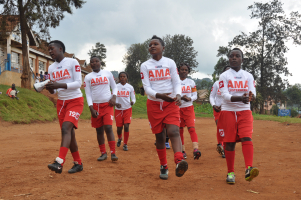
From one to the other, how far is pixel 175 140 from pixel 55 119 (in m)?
15.7

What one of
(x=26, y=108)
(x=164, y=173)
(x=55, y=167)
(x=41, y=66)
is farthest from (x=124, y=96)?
(x=41, y=66)

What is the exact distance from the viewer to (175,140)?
13.6 ft

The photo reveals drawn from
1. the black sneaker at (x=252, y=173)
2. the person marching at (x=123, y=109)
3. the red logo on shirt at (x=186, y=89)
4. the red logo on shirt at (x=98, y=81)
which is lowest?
the black sneaker at (x=252, y=173)

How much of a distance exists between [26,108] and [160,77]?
623 inches

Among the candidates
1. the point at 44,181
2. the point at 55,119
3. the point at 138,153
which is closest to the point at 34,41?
the point at 55,119

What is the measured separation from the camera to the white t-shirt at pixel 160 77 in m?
4.41

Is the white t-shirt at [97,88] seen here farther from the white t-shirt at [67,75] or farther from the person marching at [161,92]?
the person marching at [161,92]

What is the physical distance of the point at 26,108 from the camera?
17.6 metres

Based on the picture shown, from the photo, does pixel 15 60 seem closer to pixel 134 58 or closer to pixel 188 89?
pixel 188 89

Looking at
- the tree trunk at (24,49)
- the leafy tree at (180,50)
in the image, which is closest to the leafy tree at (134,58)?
the leafy tree at (180,50)

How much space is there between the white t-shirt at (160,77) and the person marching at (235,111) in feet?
2.71

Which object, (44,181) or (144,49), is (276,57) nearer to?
(144,49)

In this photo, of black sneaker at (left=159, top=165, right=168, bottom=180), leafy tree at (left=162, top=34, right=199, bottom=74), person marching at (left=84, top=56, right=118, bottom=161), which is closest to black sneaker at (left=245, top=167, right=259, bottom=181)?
black sneaker at (left=159, top=165, right=168, bottom=180)

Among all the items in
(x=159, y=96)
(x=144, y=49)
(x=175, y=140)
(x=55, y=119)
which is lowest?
(x=55, y=119)
